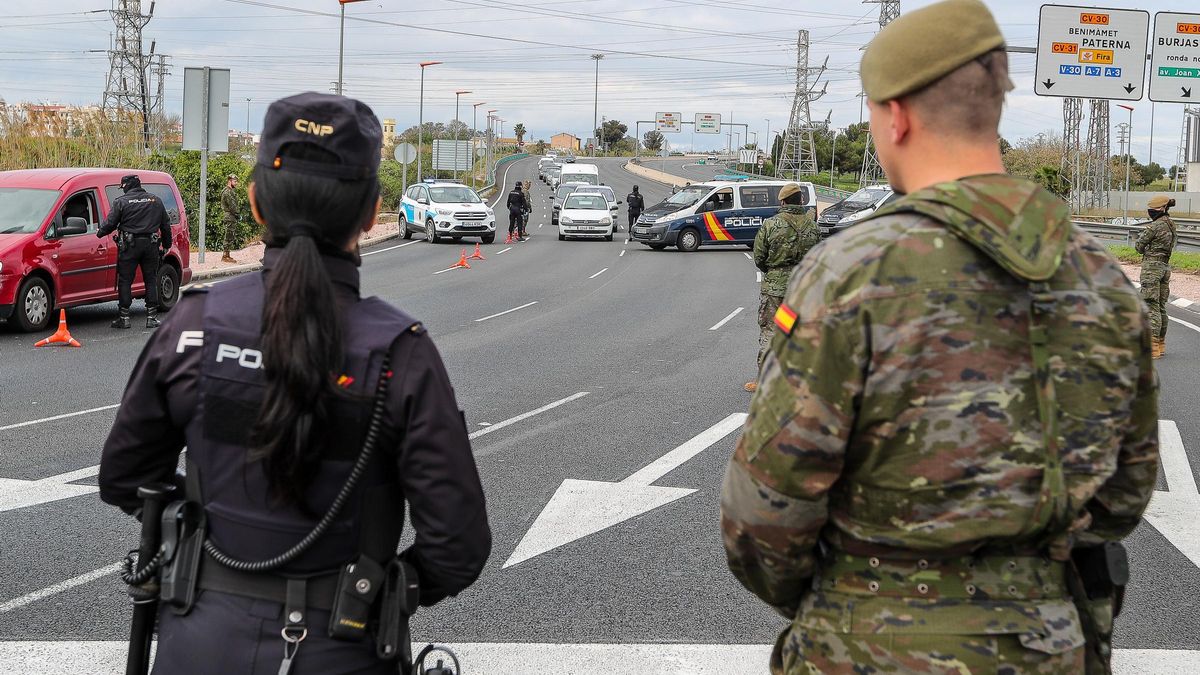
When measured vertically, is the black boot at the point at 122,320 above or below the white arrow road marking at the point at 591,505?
above

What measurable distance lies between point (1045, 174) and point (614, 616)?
161ft

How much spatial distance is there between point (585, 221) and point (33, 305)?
2379cm

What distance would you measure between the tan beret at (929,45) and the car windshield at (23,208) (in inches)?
531

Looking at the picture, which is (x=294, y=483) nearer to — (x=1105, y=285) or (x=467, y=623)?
(x=1105, y=285)

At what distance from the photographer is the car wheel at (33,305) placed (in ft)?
44.1

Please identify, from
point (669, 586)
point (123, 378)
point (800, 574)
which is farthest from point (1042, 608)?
point (123, 378)

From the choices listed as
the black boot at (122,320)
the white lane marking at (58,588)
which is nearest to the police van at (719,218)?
the black boot at (122,320)

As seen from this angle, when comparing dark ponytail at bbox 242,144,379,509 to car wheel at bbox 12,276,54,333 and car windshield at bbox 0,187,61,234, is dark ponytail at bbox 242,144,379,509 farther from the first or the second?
car windshield at bbox 0,187,61,234

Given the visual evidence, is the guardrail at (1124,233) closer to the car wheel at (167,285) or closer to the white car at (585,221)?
the white car at (585,221)

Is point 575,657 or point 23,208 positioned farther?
point 23,208

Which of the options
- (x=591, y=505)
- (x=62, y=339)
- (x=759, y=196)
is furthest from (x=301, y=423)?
(x=759, y=196)

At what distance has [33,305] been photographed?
1364cm

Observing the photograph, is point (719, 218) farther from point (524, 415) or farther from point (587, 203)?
point (524, 415)

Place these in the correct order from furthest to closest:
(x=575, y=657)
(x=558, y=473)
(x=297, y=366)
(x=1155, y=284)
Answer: (x=1155, y=284)
(x=558, y=473)
(x=575, y=657)
(x=297, y=366)
